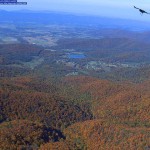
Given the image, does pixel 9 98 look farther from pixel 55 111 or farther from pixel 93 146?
pixel 93 146

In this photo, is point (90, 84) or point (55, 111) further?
point (90, 84)

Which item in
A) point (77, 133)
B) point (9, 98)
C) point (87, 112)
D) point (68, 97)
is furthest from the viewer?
point (68, 97)

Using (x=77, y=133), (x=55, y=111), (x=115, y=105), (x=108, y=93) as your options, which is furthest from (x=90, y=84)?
(x=77, y=133)

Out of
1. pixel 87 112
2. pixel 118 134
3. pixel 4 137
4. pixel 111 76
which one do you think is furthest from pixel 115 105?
pixel 111 76

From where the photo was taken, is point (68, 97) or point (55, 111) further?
point (68, 97)

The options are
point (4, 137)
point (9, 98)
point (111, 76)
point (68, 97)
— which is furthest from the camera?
point (111, 76)

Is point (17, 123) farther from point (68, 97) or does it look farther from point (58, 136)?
point (68, 97)

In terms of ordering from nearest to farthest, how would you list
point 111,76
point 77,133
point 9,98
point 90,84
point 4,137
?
point 4,137
point 77,133
point 9,98
point 90,84
point 111,76

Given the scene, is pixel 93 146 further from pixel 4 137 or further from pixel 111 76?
pixel 111 76

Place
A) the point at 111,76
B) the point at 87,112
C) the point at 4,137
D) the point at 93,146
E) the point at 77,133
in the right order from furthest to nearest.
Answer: the point at 111,76 → the point at 87,112 → the point at 77,133 → the point at 93,146 → the point at 4,137
